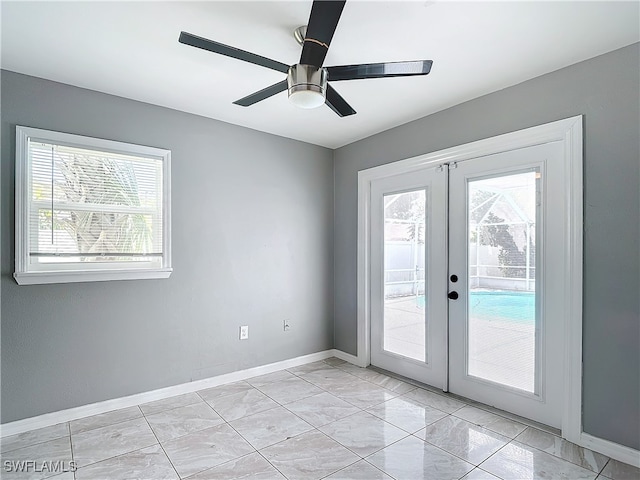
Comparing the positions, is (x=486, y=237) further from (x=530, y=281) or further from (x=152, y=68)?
(x=152, y=68)

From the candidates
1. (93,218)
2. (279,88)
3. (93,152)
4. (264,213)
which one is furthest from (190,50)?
(264,213)

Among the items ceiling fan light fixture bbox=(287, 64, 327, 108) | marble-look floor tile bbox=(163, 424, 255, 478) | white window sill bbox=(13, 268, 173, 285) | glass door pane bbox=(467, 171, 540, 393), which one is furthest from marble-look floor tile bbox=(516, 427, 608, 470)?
white window sill bbox=(13, 268, 173, 285)

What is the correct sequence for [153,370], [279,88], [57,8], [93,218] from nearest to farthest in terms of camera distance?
[57,8] < [279,88] < [93,218] < [153,370]

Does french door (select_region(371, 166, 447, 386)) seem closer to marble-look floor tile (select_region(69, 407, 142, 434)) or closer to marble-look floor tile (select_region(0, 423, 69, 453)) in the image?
marble-look floor tile (select_region(69, 407, 142, 434))

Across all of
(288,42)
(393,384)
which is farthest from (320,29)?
(393,384)

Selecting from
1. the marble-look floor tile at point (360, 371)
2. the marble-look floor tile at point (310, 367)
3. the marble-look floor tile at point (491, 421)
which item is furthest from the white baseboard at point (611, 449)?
the marble-look floor tile at point (310, 367)

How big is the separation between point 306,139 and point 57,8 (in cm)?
244

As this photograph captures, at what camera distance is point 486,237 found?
2.87m

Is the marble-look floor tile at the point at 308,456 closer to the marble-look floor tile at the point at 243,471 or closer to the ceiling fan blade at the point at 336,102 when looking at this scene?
the marble-look floor tile at the point at 243,471

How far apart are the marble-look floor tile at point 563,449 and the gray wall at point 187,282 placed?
224 cm

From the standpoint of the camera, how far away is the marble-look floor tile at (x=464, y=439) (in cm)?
225

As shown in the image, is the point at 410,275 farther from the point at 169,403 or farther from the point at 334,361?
the point at 169,403

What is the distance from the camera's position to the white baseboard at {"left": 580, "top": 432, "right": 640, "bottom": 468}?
2.10 m

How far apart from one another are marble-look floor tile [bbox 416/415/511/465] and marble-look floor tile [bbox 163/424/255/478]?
1220 millimetres
